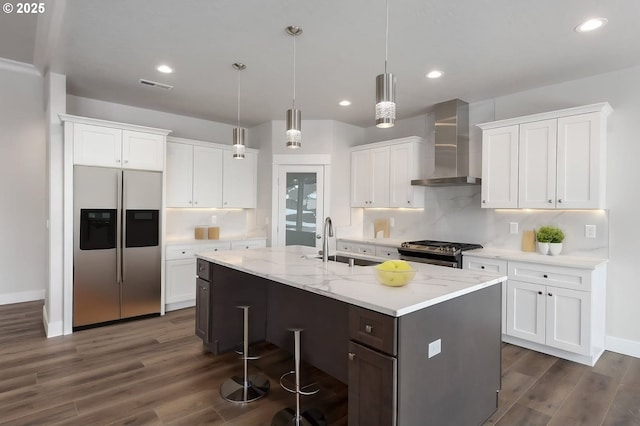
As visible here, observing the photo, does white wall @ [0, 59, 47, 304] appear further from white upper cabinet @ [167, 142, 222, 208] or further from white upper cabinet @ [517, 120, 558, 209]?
A: white upper cabinet @ [517, 120, 558, 209]

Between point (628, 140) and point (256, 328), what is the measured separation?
13.4 feet

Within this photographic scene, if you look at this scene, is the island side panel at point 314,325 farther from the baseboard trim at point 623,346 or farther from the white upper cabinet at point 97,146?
the baseboard trim at point 623,346

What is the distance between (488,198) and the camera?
395cm

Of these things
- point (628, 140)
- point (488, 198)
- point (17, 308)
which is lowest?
point (17, 308)

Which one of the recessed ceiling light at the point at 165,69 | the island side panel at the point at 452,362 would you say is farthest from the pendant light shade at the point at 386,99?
the recessed ceiling light at the point at 165,69

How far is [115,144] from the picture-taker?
156 inches

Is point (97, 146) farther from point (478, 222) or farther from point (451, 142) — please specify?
point (478, 222)

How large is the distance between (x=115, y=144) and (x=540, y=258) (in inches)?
187

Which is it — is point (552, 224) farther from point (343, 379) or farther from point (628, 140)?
point (343, 379)

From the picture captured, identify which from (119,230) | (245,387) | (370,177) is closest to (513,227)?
(370,177)

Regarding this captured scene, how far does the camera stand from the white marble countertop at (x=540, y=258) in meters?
3.12

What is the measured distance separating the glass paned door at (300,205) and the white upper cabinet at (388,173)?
0.62 metres

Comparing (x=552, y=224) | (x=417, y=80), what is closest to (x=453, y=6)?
(x=417, y=80)

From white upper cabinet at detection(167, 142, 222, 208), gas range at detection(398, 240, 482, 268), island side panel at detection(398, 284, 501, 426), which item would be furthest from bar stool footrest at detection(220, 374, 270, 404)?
white upper cabinet at detection(167, 142, 222, 208)
